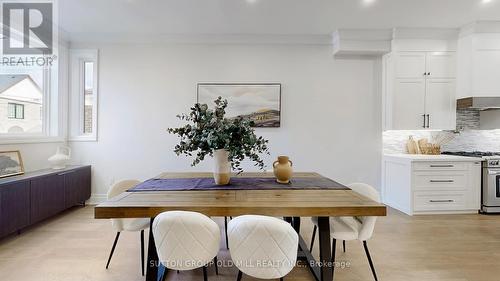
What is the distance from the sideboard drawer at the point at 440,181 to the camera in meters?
3.97

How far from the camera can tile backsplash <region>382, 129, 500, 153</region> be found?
15.0ft

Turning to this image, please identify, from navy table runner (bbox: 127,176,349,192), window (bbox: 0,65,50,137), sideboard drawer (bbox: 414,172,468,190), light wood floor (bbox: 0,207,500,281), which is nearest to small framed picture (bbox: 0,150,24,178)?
window (bbox: 0,65,50,137)

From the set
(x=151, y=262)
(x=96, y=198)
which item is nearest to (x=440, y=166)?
(x=151, y=262)

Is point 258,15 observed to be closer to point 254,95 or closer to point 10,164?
point 254,95

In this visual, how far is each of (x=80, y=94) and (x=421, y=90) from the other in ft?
18.1

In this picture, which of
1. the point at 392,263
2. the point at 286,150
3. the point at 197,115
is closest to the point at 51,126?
the point at 197,115

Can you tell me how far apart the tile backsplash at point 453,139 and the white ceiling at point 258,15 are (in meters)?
1.70

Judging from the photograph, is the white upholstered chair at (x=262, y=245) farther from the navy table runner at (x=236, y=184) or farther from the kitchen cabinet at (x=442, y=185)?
the kitchen cabinet at (x=442, y=185)

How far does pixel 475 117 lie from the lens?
455cm

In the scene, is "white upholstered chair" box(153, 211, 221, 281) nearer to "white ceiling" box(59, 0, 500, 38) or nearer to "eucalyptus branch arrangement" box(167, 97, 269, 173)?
"eucalyptus branch arrangement" box(167, 97, 269, 173)

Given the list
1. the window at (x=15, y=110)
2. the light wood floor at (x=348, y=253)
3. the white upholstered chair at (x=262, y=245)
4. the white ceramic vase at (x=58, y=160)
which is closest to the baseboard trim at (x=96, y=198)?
the white ceramic vase at (x=58, y=160)

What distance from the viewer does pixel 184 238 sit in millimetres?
1606

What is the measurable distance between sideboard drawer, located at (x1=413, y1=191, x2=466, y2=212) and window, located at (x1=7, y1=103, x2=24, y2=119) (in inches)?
224

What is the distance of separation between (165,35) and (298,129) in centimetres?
264
